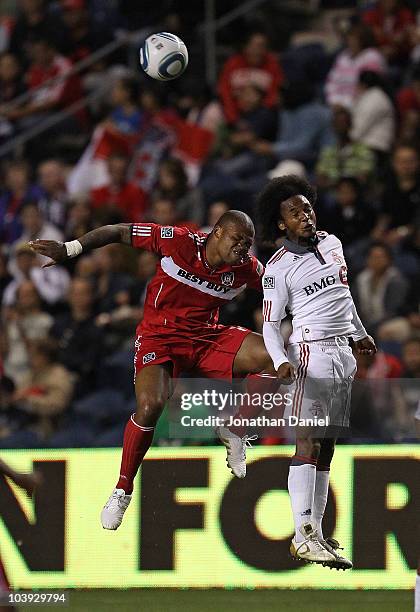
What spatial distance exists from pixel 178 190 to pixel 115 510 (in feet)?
18.0

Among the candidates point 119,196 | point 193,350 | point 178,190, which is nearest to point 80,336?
point 178,190

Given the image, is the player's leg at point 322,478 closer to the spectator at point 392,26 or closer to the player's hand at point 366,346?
the player's hand at point 366,346

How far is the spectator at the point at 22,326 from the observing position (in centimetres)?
1270

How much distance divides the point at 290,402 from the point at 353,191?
4.21 metres

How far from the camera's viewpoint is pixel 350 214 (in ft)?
39.4

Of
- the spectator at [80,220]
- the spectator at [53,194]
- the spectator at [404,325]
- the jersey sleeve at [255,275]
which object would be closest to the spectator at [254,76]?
the spectator at [80,220]

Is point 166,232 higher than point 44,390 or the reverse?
higher

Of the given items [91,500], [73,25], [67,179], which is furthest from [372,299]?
[73,25]

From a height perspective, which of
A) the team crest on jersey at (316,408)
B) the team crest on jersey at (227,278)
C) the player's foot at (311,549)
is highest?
the team crest on jersey at (227,278)

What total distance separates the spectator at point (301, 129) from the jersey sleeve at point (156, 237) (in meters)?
4.90

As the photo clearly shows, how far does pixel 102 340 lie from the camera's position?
12203 mm

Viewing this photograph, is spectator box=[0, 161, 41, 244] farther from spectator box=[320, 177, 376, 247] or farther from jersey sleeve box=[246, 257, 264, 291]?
jersey sleeve box=[246, 257, 264, 291]

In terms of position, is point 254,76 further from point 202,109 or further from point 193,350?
point 193,350

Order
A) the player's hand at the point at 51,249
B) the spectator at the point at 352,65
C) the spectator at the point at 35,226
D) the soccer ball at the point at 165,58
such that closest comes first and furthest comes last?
the player's hand at the point at 51,249 → the soccer ball at the point at 165,58 → the spectator at the point at 352,65 → the spectator at the point at 35,226
